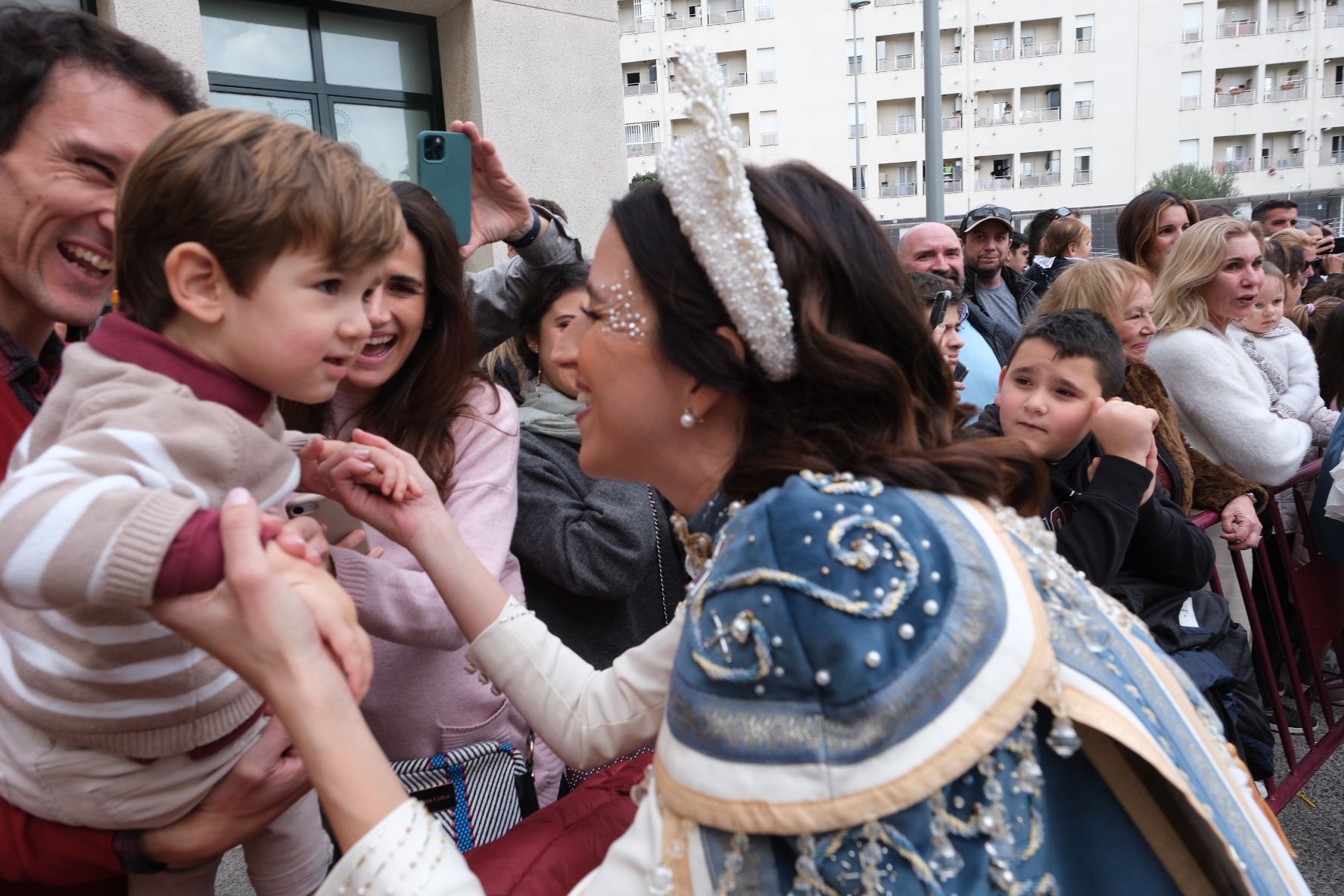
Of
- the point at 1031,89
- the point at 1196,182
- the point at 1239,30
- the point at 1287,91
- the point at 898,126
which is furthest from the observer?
the point at 898,126

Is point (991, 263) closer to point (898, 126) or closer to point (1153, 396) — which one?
point (1153, 396)

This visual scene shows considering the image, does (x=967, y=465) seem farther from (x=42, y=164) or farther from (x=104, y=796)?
(x=42, y=164)

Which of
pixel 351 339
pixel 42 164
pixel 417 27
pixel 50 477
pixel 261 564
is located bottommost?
pixel 261 564

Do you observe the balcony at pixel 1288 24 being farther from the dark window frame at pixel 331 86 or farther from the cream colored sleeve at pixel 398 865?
the cream colored sleeve at pixel 398 865

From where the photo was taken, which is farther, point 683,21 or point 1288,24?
point 683,21

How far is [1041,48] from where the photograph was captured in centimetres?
4762

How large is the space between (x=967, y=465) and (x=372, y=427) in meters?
1.41

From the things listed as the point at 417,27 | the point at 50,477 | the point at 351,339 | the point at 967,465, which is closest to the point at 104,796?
the point at 50,477

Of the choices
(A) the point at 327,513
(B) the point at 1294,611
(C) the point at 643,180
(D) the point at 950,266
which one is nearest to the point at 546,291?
(A) the point at 327,513

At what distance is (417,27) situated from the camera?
718 centimetres

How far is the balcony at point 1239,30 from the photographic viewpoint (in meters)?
46.3

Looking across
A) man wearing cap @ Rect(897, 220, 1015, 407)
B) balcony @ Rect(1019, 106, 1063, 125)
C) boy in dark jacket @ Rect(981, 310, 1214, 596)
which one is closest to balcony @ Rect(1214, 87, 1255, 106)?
balcony @ Rect(1019, 106, 1063, 125)

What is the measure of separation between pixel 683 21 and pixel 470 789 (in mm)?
50888

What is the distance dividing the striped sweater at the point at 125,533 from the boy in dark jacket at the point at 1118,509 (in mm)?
2210
